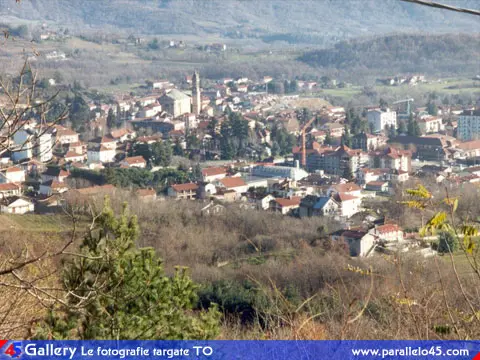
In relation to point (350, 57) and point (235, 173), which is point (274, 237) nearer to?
point (235, 173)

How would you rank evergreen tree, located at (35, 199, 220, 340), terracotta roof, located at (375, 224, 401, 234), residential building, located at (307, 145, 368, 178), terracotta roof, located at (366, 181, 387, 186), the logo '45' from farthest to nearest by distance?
residential building, located at (307, 145, 368, 178)
terracotta roof, located at (366, 181, 387, 186)
terracotta roof, located at (375, 224, 401, 234)
evergreen tree, located at (35, 199, 220, 340)
the logo '45'

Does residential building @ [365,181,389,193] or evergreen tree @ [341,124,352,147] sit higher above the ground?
evergreen tree @ [341,124,352,147]

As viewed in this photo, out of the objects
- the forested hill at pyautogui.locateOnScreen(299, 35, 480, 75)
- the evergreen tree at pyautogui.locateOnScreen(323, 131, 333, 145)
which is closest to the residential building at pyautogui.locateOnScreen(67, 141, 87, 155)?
the evergreen tree at pyautogui.locateOnScreen(323, 131, 333, 145)

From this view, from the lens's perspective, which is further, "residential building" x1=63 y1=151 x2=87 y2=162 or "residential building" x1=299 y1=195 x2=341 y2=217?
"residential building" x1=63 y1=151 x2=87 y2=162

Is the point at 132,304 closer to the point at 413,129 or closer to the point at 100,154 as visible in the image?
the point at 100,154

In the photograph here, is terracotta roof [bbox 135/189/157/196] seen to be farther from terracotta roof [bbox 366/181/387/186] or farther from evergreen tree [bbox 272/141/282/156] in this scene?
evergreen tree [bbox 272/141/282/156]

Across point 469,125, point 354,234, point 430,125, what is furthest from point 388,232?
point 430,125
